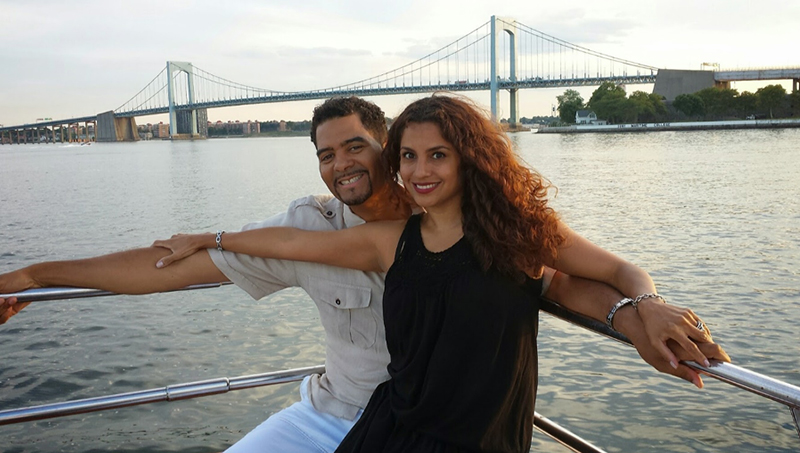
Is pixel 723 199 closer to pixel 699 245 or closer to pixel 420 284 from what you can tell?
Answer: pixel 699 245

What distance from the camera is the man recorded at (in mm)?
1741

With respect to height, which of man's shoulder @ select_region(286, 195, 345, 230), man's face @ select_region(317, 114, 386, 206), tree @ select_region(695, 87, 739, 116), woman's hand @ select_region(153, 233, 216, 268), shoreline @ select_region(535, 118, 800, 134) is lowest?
shoreline @ select_region(535, 118, 800, 134)

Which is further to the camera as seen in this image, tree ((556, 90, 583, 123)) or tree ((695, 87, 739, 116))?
tree ((556, 90, 583, 123))

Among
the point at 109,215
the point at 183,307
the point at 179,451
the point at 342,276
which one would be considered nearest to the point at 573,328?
the point at 179,451

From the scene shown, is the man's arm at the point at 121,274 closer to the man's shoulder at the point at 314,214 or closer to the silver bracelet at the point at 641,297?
the man's shoulder at the point at 314,214

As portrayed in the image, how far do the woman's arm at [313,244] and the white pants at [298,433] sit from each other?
14.7 inches

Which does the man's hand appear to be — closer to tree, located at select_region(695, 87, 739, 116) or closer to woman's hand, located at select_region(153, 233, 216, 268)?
woman's hand, located at select_region(153, 233, 216, 268)

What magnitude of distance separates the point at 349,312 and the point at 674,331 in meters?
0.82

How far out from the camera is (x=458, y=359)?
1.45 m

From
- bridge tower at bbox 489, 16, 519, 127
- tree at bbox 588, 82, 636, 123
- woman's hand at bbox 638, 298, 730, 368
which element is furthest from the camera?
tree at bbox 588, 82, 636, 123

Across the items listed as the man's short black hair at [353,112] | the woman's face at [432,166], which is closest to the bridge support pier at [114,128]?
the man's short black hair at [353,112]

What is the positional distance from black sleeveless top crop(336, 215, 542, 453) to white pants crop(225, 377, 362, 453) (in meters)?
0.20

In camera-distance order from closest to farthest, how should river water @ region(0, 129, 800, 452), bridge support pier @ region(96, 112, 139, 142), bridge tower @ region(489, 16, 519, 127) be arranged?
→ river water @ region(0, 129, 800, 452) → bridge tower @ region(489, 16, 519, 127) → bridge support pier @ region(96, 112, 139, 142)

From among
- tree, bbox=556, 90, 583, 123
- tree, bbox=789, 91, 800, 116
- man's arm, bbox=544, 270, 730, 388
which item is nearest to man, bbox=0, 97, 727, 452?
man's arm, bbox=544, 270, 730, 388
